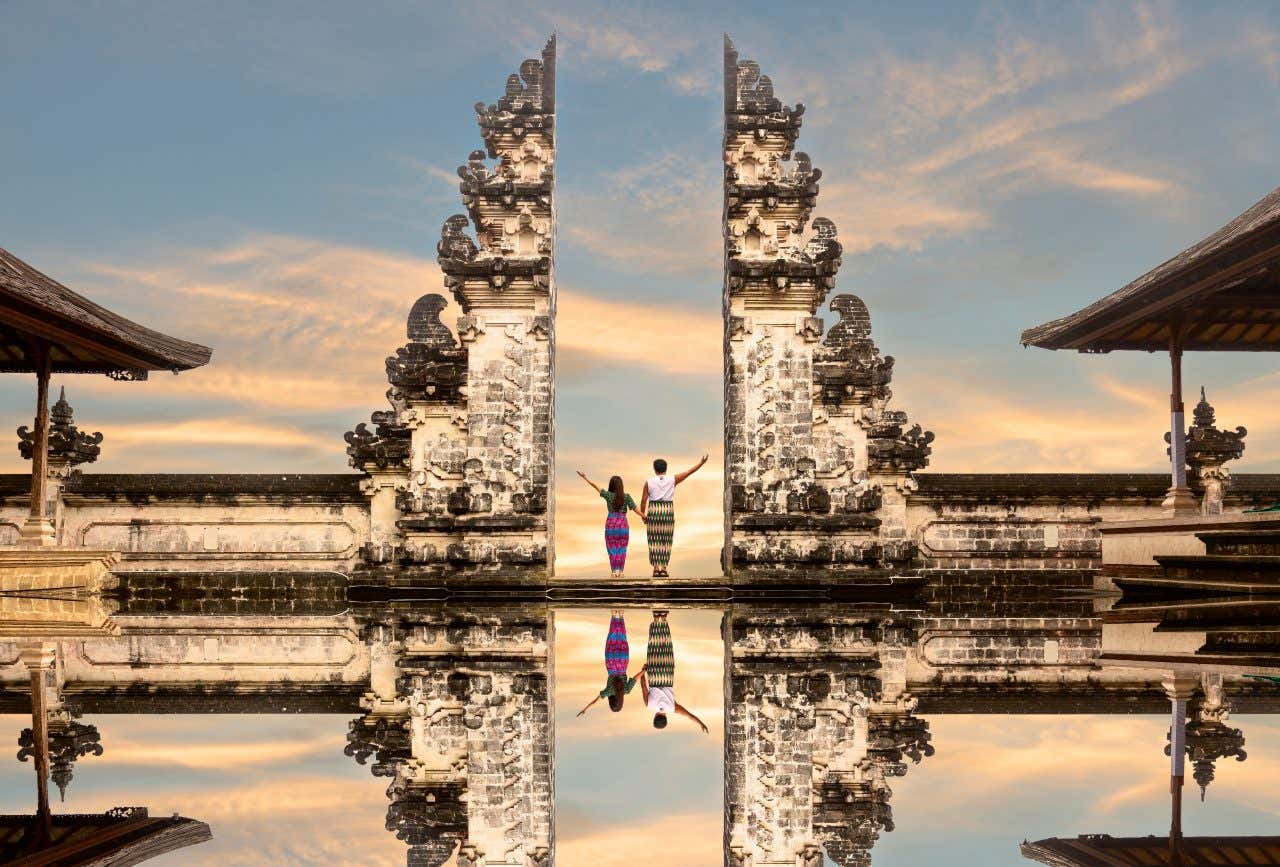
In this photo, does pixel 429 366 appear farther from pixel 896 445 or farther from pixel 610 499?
pixel 896 445

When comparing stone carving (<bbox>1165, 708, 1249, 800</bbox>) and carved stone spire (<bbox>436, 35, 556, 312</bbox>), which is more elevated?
carved stone spire (<bbox>436, 35, 556, 312</bbox>)

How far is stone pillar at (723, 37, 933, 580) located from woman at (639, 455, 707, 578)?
35.1 inches

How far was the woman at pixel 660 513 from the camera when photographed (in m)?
18.9

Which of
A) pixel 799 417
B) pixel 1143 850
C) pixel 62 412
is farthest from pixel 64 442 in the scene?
pixel 1143 850

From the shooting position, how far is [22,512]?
20047mm

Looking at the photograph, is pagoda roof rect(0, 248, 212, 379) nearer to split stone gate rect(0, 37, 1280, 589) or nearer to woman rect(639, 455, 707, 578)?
split stone gate rect(0, 37, 1280, 589)

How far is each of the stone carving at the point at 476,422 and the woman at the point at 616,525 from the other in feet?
2.92

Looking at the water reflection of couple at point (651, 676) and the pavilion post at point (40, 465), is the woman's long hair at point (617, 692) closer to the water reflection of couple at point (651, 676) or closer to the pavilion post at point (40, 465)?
the water reflection of couple at point (651, 676)

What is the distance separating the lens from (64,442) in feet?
64.9

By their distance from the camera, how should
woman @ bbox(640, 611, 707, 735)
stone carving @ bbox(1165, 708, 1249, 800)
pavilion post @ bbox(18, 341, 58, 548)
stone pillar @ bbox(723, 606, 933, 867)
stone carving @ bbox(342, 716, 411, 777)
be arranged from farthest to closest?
pavilion post @ bbox(18, 341, 58, 548) → woman @ bbox(640, 611, 707, 735) → stone carving @ bbox(342, 716, 411, 777) → stone pillar @ bbox(723, 606, 933, 867) → stone carving @ bbox(1165, 708, 1249, 800)

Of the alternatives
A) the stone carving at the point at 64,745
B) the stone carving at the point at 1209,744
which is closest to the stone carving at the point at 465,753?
the stone carving at the point at 64,745

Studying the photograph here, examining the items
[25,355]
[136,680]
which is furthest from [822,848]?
[25,355]

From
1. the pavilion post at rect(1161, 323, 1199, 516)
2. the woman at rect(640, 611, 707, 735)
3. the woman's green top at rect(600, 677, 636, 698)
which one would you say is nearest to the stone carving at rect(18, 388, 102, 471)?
the woman at rect(640, 611, 707, 735)

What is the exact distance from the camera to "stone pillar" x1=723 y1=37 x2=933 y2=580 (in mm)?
19281
